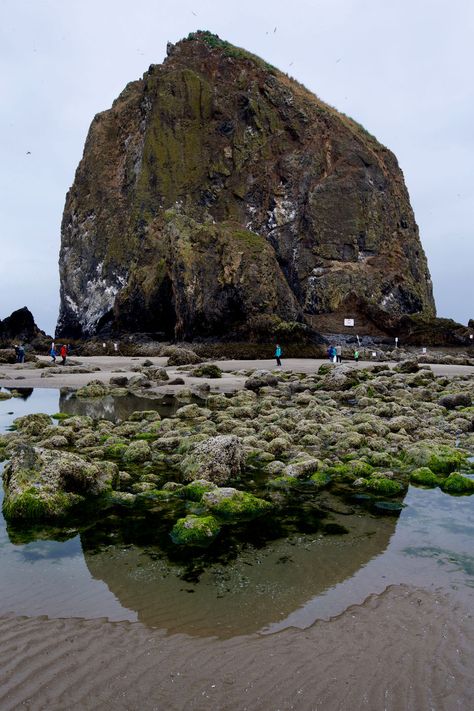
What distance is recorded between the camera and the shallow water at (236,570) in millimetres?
4934

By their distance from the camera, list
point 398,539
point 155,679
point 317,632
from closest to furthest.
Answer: point 155,679 < point 317,632 < point 398,539

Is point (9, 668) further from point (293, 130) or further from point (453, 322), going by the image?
point (293, 130)

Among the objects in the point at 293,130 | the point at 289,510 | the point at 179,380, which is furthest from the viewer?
the point at 293,130

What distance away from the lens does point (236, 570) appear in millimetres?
5871

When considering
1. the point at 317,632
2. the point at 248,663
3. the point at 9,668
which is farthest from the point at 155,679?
the point at 317,632

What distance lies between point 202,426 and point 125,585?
8087 mm

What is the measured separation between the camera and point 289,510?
7.94 meters

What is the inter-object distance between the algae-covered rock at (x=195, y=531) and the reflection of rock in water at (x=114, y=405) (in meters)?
9.64

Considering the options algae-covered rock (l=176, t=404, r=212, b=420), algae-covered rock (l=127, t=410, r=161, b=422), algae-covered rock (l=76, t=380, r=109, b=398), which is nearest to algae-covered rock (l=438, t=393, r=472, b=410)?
algae-covered rock (l=176, t=404, r=212, b=420)

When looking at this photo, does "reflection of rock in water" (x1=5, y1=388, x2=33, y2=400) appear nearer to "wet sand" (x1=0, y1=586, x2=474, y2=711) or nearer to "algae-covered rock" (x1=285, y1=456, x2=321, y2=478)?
"algae-covered rock" (x1=285, y1=456, x2=321, y2=478)

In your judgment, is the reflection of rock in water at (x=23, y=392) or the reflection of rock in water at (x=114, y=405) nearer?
the reflection of rock in water at (x=114, y=405)

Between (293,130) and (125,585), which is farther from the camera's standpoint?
(293,130)

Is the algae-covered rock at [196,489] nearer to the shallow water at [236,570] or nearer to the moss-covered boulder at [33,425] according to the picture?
the shallow water at [236,570]

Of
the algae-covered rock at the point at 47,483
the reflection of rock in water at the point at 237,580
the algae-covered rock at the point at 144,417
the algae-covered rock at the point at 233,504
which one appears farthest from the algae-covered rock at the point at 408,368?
the reflection of rock in water at the point at 237,580
